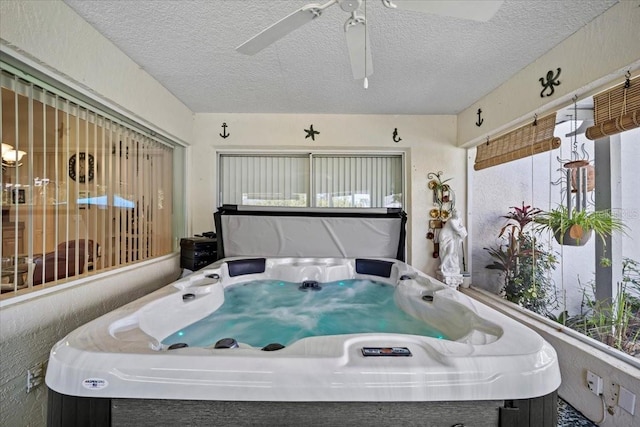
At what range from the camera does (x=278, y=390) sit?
2.39ft

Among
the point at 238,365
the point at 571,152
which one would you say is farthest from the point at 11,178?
the point at 571,152

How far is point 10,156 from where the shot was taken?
→ 4.37 ft

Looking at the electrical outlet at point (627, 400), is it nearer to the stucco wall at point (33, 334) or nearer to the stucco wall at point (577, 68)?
the stucco wall at point (577, 68)

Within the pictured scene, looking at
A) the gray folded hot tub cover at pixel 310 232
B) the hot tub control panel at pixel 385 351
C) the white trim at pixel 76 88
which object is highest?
the white trim at pixel 76 88

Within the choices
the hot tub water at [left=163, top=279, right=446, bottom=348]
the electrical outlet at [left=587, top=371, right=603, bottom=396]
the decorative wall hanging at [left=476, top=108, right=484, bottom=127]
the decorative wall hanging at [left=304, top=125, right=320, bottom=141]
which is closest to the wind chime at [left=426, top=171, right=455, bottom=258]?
the decorative wall hanging at [left=476, top=108, right=484, bottom=127]

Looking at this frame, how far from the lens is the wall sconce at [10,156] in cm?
130

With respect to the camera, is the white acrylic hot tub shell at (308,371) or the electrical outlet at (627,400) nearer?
the white acrylic hot tub shell at (308,371)

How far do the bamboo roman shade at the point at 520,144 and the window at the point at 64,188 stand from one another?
306 centimetres

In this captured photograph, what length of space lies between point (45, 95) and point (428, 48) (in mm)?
2246

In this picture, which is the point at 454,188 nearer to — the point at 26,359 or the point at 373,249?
the point at 373,249

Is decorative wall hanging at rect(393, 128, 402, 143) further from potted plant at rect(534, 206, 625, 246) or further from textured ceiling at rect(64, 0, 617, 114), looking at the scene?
potted plant at rect(534, 206, 625, 246)

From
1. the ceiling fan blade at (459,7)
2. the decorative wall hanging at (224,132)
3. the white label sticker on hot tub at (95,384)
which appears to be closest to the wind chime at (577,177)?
the ceiling fan blade at (459,7)

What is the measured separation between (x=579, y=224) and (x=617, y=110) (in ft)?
2.15

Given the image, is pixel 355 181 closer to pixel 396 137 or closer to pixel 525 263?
pixel 396 137
